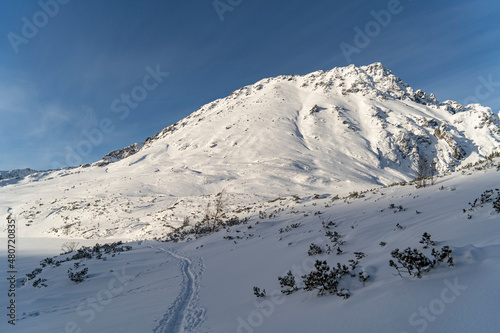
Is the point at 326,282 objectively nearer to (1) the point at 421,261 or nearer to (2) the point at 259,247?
(1) the point at 421,261

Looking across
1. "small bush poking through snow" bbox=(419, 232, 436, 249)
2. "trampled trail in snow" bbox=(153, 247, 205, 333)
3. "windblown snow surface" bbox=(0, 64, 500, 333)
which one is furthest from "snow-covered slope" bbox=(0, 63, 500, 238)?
"small bush poking through snow" bbox=(419, 232, 436, 249)

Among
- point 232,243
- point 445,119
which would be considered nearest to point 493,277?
point 232,243

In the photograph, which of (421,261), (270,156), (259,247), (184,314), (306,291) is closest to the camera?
(421,261)

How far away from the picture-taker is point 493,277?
258 cm

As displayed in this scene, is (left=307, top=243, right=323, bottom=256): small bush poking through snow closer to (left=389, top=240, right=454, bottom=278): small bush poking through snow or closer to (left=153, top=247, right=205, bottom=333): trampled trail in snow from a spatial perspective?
(left=153, top=247, right=205, bottom=333): trampled trail in snow

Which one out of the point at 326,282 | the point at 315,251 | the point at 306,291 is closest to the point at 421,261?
the point at 326,282

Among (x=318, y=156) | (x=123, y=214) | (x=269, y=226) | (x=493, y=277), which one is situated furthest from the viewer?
(x=318, y=156)

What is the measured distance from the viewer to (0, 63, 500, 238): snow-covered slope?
109 feet

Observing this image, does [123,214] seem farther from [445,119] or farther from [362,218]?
[445,119]

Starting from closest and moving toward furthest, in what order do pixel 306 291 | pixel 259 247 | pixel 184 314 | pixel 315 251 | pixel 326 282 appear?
pixel 326 282, pixel 306 291, pixel 184 314, pixel 315 251, pixel 259 247

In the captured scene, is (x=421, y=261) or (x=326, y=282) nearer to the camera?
(x=421, y=261)

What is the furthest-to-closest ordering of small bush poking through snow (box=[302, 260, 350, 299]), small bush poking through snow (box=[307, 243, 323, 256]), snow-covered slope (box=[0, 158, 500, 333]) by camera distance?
small bush poking through snow (box=[307, 243, 323, 256]), small bush poking through snow (box=[302, 260, 350, 299]), snow-covered slope (box=[0, 158, 500, 333])

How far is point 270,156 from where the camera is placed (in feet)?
167

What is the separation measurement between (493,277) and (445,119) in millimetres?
92109
